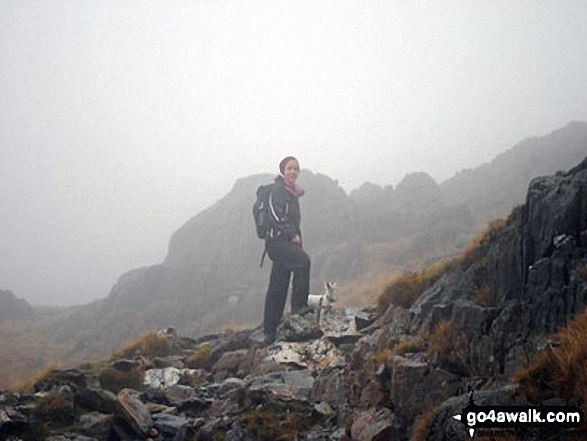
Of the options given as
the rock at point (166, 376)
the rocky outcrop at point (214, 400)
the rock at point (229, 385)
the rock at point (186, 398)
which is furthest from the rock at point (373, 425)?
the rock at point (166, 376)

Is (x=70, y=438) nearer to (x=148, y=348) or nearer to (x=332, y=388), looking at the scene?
(x=332, y=388)

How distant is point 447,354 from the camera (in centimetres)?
680

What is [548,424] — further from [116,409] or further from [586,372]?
[116,409]

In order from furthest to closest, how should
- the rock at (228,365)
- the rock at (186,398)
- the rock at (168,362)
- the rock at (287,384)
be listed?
the rock at (168,362) < the rock at (228,365) < the rock at (186,398) < the rock at (287,384)

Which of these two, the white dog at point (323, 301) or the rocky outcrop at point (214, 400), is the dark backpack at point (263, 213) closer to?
the white dog at point (323, 301)

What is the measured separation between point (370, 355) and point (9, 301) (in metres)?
59.6

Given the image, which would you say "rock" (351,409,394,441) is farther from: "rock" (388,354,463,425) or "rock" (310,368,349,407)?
"rock" (310,368,349,407)

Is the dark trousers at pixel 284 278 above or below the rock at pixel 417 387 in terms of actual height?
above

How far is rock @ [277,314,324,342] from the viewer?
465 inches

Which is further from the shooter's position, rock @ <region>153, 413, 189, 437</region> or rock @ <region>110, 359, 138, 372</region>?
rock @ <region>110, 359, 138, 372</region>

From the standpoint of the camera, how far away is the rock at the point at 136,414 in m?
7.83

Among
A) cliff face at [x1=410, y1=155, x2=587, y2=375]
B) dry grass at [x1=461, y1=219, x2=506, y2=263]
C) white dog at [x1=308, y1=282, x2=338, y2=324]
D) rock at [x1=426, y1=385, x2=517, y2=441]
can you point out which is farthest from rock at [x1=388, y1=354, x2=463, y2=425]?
white dog at [x1=308, y1=282, x2=338, y2=324]

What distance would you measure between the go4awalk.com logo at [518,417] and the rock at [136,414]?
18.0 feet

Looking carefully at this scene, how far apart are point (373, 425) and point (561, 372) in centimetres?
278
